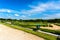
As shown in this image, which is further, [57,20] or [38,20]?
[38,20]

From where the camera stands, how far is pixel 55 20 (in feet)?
216

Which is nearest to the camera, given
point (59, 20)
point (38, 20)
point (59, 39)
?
point (59, 39)

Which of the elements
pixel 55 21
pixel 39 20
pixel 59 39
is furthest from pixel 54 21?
pixel 59 39

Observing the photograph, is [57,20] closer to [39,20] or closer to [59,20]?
[59,20]

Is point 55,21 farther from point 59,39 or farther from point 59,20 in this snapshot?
point 59,39

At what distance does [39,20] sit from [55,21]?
12.6m

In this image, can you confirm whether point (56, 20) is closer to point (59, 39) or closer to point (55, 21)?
point (55, 21)

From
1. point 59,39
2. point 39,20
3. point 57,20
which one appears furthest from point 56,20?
point 59,39

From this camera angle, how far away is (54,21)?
66688mm

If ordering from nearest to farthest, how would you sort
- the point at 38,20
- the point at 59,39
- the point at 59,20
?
the point at 59,39, the point at 59,20, the point at 38,20

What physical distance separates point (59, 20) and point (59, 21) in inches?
18.7

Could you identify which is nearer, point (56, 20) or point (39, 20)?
point (56, 20)

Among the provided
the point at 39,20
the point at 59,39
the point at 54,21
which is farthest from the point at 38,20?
the point at 59,39

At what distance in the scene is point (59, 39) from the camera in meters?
8.57
